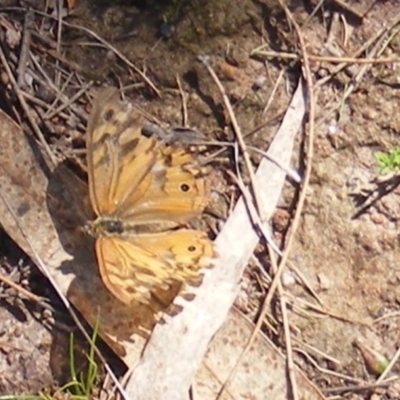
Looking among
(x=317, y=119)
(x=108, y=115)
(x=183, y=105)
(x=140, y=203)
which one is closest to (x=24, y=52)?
(x=108, y=115)

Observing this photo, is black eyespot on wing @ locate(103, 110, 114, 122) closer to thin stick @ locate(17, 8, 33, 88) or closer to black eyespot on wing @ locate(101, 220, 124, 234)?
black eyespot on wing @ locate(101, 220, 124, 234)

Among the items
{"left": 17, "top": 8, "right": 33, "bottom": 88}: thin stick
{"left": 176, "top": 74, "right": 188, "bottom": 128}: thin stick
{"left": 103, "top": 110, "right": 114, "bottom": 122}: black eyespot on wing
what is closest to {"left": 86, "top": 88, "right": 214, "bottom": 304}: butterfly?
{"left": 103, "top": 110, "right": 114, "bottom": 122}: black eyespot on wing

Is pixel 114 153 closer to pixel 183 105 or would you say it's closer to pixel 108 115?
pixel 108 115

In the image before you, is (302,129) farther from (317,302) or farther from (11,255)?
(11,255)

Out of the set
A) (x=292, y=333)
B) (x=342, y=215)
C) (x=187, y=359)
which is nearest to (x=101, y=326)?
(x=187, y=359)

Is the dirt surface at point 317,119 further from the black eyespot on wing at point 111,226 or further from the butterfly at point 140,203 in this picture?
the black eyespot on wing at point 111,226

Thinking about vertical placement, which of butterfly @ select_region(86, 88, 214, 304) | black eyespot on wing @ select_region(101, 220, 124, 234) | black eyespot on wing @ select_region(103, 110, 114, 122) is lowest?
black eyespot on wing @ select_region(101, 220, 124, 234)
